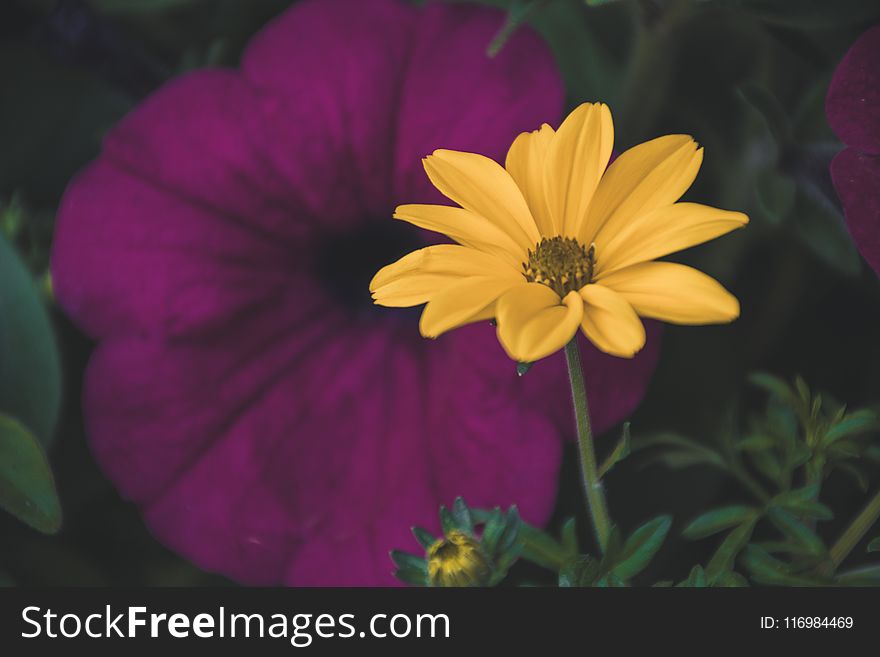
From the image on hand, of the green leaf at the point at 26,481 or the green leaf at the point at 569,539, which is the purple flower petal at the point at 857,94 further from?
the green leaf at the point at 26,481

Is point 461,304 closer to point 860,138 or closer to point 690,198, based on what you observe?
point 860,138

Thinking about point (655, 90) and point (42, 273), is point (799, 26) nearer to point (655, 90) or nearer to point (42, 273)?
point (655, 90)

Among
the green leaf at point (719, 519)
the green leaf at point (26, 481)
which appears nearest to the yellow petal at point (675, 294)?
the green leaf at point (719, 519)

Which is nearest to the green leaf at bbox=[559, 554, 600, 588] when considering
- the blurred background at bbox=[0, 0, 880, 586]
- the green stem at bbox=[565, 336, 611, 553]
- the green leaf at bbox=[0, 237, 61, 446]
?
the green stem at bbox=[565, 336, 611, 553]

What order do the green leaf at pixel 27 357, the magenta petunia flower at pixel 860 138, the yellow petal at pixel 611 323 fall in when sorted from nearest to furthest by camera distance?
the yellow petal at pixel 611 323 < the magenta petunia flower at pixel 860 138 < the green leaf at pixel 27 357

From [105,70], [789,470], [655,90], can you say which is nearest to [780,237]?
[655,90]

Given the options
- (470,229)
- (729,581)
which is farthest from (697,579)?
(470,229)
